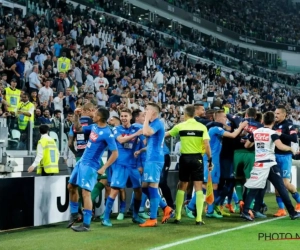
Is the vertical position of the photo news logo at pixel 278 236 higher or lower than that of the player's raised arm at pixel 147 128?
lower

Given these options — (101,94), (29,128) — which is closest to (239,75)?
(101,94)

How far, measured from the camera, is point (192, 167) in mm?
10781

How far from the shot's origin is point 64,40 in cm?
2050

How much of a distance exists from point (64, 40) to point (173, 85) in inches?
299

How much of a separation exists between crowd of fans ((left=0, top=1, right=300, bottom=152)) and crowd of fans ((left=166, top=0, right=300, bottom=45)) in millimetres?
19814

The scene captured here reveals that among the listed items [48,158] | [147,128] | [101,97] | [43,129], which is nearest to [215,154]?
[147,128]

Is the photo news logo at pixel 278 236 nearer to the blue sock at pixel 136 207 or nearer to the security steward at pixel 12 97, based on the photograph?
the blue sock at pixel 136 207

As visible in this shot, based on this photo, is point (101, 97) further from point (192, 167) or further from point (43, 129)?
point (192, 167)

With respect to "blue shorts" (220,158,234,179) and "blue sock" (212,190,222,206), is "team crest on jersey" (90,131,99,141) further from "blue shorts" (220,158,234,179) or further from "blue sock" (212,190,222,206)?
"blue shorts" (220,158,234,179)

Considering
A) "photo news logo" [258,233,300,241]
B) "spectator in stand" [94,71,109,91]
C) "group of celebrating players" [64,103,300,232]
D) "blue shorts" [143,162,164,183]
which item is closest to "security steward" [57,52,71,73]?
"spectator in stand" [94,71,109,91]

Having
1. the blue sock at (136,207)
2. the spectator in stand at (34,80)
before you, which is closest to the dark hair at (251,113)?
the blue sock at (136,207)

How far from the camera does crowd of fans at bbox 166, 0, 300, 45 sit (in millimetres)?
52588

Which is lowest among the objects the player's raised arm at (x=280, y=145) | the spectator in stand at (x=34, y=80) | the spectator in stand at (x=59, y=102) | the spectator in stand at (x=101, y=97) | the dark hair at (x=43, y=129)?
the player's raised arm at (x=280, y=145)

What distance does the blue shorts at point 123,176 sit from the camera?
10844mm
